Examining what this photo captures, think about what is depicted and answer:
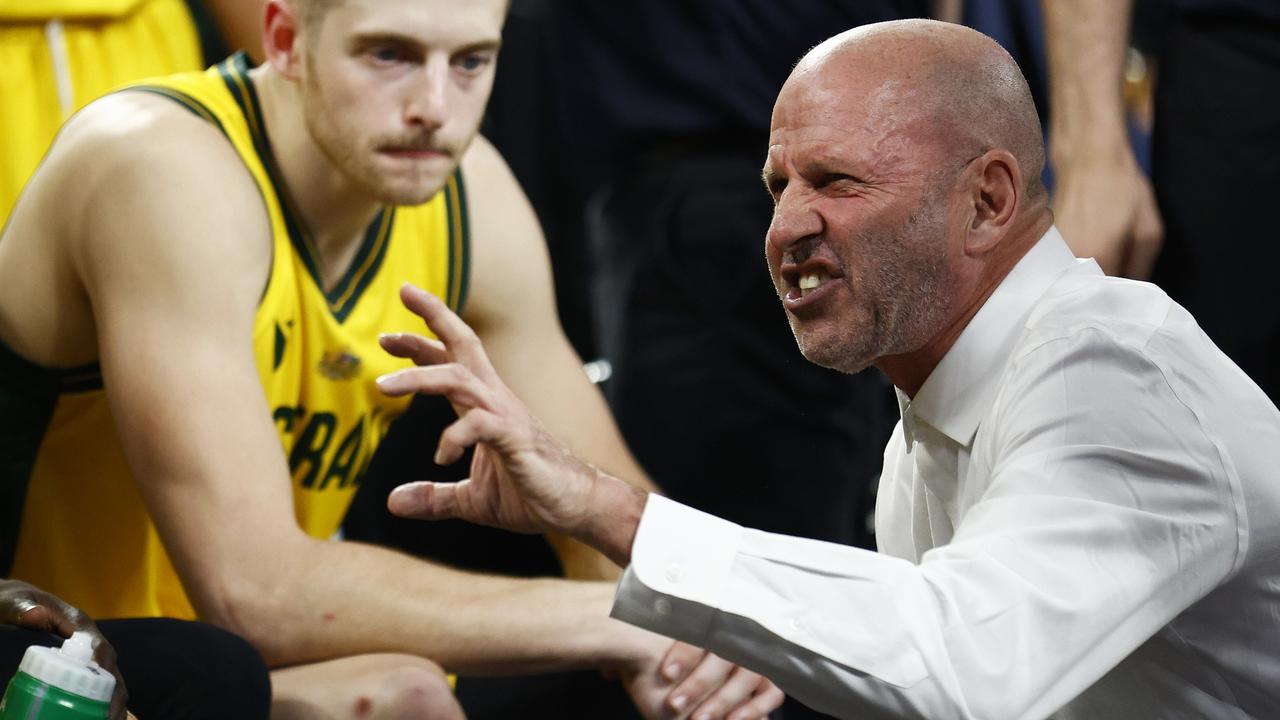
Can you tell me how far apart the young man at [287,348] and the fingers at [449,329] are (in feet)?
1.58

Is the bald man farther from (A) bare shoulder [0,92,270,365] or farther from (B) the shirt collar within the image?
(A) bare shoulder [0,92,270,365]

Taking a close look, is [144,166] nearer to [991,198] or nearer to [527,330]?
[527,330]

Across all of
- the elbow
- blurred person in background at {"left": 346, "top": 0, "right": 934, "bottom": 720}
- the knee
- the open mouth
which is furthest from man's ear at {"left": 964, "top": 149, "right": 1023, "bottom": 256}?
blurred person in background at {"left": 346, "top": 0, "right": 934, "bottom": 720}

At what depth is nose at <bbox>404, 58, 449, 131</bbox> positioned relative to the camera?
2.03 m

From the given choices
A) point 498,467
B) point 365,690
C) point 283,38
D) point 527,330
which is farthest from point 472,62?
point 498,467

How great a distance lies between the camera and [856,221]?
1.41m

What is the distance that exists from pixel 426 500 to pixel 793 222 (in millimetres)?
368

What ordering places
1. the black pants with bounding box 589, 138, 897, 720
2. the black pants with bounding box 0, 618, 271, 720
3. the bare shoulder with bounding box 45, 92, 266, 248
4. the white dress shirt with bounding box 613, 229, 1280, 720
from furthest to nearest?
the black pants with bounding box 589, 138, 897, 720 → the bare shoulder with bounding box 45, 92, 266, 248 → the black pants with bounding box 0, 618, 271, 720 → the white dress shirt with bounding box 613, 229, 1280, 720

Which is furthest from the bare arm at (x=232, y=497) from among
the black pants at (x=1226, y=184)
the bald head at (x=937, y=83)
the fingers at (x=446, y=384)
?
the black pants at (x=1226, y=184)

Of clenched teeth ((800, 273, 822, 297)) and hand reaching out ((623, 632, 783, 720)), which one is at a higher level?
clenched teeth ((800, 273, 822, 297))

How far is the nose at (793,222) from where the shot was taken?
Result: 1414 mm

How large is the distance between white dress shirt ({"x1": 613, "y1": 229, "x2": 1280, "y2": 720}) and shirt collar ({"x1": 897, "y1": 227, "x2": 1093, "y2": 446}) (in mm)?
13

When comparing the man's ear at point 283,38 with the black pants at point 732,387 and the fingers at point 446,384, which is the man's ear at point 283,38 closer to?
the black pants at point 732,387

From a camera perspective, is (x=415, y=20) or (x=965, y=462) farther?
(x=415, y=20)
